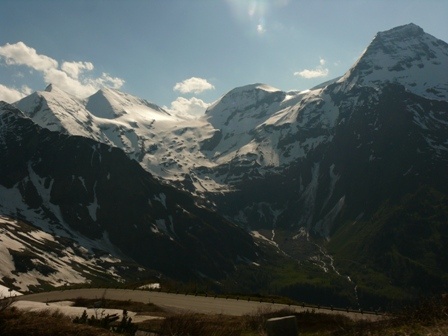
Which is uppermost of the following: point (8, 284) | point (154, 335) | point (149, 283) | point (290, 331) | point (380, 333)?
point (380, 333)

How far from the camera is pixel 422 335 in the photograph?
11.5 metres

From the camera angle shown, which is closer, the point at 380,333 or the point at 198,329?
the point at 380,333

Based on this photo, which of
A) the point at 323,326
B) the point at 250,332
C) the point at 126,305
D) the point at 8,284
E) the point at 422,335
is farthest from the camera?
the point at 8,284

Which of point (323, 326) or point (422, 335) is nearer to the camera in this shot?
point (422, 335)

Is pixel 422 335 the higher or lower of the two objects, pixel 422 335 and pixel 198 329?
the higher

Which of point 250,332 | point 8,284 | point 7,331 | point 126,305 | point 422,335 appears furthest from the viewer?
point 8,284

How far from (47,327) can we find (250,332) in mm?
11951

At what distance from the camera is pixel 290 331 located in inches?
535

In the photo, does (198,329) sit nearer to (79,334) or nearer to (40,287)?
(79,334)

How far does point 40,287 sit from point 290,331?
7946 inches

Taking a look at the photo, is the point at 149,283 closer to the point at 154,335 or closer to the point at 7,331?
the point at 154,335

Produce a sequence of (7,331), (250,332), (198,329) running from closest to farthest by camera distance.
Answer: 1. (7,331)
2. (198,329)
3. (250,332)

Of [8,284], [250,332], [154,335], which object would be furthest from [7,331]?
[8,284]

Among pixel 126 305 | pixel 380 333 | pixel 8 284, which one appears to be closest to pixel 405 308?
pixel 380 333
